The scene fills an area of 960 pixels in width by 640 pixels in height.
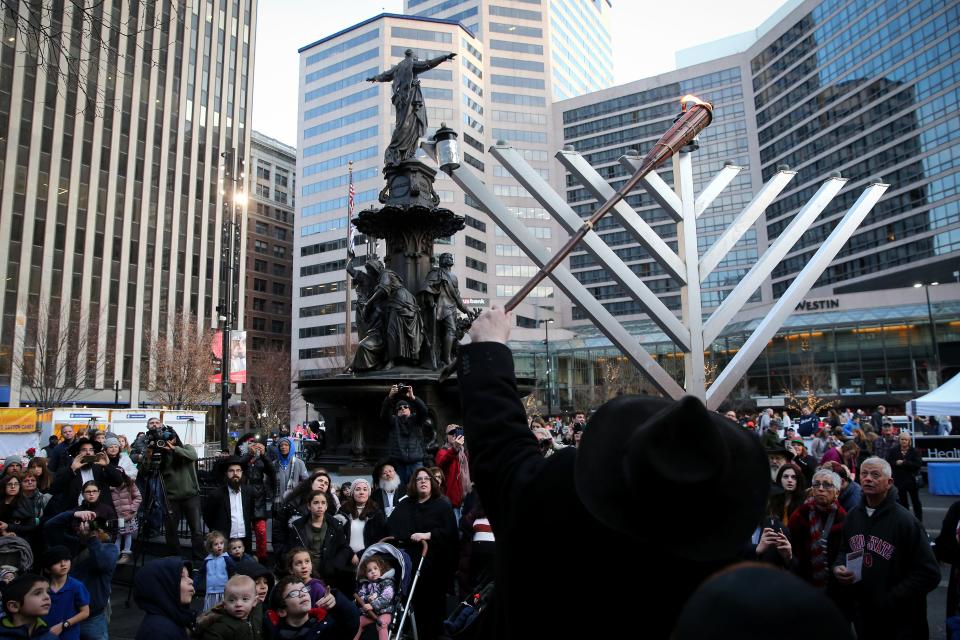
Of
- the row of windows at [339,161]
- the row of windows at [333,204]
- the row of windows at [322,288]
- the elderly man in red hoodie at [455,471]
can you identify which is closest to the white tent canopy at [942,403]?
the elderly man in red hoodie at [455,471]

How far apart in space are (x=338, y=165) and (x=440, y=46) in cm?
1881

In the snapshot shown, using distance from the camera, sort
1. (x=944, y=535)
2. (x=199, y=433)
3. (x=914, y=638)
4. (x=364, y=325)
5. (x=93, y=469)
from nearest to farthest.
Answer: (x=914, y=638) → (x=944, y=535) → (x=93, y=469) → (x=364, y=325) → (x=199, y=433)

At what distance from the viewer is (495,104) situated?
8075 centimetres

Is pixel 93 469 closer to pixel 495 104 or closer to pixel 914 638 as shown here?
pixel 914 638

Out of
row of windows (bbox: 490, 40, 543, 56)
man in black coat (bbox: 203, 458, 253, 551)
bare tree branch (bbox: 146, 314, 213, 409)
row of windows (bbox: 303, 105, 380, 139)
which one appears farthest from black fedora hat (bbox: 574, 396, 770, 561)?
row of windows (bbox: 490, 40, 543, 56)

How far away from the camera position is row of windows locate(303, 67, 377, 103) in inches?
3007

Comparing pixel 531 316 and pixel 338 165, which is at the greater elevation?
pixel 338 165

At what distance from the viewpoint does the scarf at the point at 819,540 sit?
15.8ft

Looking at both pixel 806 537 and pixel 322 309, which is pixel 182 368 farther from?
pixel 806 537

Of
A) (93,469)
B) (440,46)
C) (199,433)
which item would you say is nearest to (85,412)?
(199,433)

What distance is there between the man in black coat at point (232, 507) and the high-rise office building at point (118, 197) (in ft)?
108

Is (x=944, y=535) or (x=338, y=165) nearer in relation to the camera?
(x=944, y=535)

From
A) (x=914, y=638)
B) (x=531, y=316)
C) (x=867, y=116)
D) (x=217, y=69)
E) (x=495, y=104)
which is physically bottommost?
(x=914, y=638)

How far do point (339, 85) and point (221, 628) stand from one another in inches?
3180
